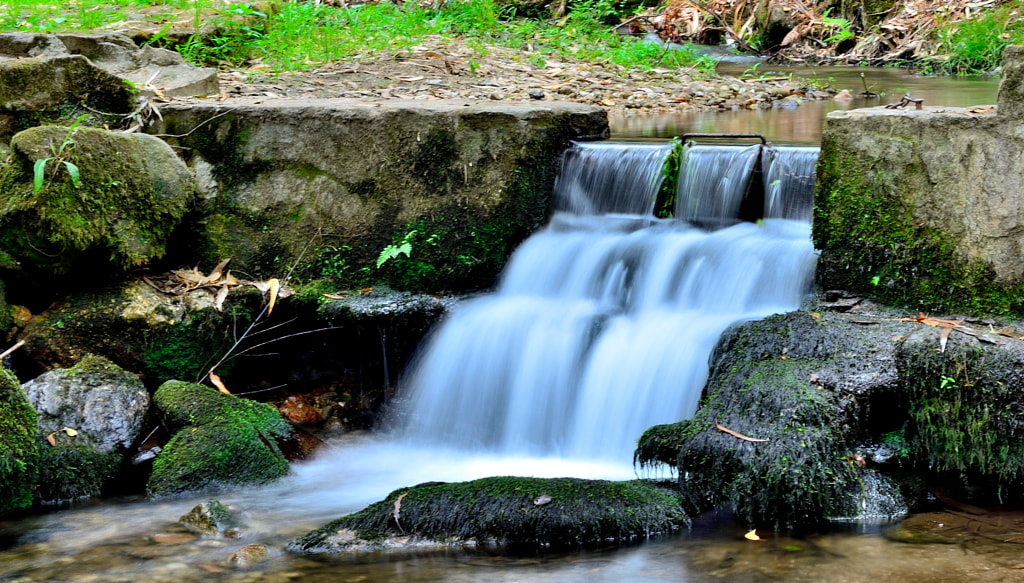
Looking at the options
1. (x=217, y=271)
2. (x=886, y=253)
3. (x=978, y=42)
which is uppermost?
(x=978, y=42)

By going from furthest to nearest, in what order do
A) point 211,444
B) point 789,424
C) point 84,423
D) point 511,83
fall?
point 511,83 → point 84,423 → point 211,444 → point 789,424

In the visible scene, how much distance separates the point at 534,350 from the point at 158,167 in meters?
2.30

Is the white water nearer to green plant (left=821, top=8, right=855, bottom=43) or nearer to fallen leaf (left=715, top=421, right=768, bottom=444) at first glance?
fallen leaf (left=715, top=421, right=768, bottom=444)

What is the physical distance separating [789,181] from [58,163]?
3.74 metres

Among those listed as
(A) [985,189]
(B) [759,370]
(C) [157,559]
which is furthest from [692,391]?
(C) [157,559]

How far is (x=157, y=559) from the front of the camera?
338 centimetres

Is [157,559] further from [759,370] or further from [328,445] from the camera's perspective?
[759,370]

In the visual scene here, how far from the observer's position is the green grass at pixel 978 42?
10758 millimetres

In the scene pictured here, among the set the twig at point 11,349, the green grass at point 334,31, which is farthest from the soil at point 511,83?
the twig at point 11,349

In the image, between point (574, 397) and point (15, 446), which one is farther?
point (574, 397)

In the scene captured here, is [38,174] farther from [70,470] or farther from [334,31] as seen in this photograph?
[334,31]

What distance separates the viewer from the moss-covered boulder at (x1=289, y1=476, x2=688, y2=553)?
3.36m

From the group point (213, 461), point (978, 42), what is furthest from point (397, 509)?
point (978, 42)

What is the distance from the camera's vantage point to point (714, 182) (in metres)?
5.16
